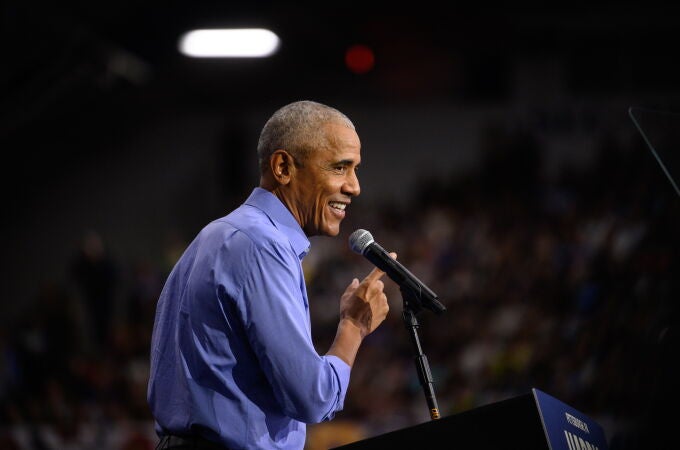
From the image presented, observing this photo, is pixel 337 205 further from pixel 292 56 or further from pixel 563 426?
pixel 292 56

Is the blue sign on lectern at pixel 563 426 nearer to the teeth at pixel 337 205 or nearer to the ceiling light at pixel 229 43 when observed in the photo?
the teeth at pixel 337 205

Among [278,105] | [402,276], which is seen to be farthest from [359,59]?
[402,276]

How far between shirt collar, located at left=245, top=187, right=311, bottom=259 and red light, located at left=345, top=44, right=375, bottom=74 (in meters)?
7.12

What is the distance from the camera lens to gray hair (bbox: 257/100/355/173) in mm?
2174

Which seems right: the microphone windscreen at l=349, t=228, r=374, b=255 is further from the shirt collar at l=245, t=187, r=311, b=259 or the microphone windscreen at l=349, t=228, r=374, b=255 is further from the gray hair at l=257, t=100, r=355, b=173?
the gray hair at l=257, t=100, r=355, b=173

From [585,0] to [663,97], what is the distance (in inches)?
59.6

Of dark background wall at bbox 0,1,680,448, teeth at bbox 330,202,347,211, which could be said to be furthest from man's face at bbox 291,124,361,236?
dark background wall at bbox 0,1,680,448

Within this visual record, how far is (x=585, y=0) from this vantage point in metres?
8.63

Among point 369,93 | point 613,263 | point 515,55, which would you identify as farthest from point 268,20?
point 613,263

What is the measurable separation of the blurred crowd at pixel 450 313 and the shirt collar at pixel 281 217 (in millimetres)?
2811

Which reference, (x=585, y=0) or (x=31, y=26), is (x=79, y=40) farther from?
(x=585, y=0)

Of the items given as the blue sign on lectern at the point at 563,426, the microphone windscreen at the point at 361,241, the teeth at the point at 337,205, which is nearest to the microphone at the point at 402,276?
the microphone windscreen at the point at 361,241

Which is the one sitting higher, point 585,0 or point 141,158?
point 141,158

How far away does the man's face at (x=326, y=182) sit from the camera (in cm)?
217
